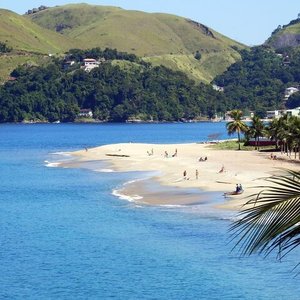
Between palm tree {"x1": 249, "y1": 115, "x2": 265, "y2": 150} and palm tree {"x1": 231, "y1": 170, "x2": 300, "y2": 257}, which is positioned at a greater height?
palm tree {"x1": 231, "y1": 170, "x2": 300, "y2": 257}

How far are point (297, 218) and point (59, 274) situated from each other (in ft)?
107

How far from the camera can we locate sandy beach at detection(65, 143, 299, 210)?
66312 millimetres

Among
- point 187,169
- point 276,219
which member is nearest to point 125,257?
point 276,219

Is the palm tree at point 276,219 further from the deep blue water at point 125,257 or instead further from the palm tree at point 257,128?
the palm tree at point 257,128

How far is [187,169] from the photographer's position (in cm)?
9262

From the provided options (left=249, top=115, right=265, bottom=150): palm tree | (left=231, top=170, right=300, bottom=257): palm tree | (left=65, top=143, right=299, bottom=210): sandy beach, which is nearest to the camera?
(left=231, top=170, right=300, bottom=257): palm tree

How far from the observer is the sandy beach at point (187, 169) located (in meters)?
66.3

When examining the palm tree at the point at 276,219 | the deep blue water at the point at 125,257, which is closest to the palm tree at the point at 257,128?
the deep blue water at the point at 125,257

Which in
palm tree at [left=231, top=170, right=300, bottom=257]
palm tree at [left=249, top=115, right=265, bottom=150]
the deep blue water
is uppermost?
palm tree at [left=231, top=170, right=300, bottom=257]

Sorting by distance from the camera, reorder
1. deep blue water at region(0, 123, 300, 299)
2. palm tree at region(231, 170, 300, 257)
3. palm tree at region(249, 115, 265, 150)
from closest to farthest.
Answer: palm tree at region(231, 170, 300, 257) < deep blue water at region(0, 123, 300, 299) < palm tree at region(249, 115, 265, 150)

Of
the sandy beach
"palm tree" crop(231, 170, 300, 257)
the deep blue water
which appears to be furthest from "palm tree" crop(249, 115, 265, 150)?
"palm tree" crop(231, 170, 300, 257)

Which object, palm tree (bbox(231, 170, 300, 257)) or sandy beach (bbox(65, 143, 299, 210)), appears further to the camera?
sandy beach (bbox(65, 143, 299, 210))

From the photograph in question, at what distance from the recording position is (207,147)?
456 ft

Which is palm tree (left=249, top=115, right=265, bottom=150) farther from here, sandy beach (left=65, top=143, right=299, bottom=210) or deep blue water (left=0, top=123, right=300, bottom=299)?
deep blue water (left=0, top=123, right=300, bottom=299)
